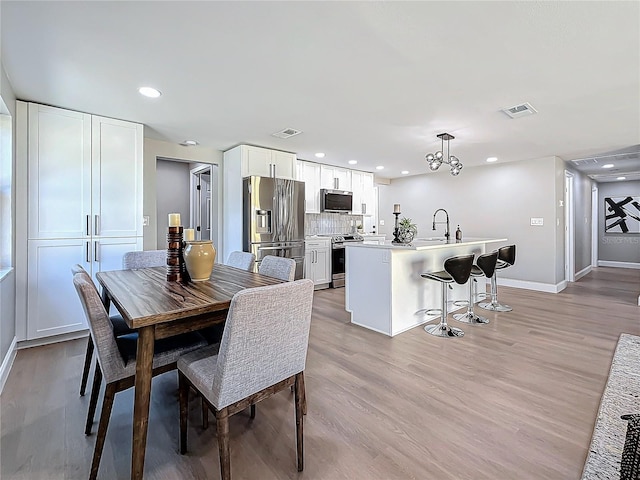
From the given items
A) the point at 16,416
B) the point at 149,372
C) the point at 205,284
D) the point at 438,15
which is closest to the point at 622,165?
the point at 438,15

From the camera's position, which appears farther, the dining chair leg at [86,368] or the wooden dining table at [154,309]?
the dining chair leg at [86,368]

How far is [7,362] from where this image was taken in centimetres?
244

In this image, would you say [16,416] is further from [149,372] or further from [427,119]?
[427,119]

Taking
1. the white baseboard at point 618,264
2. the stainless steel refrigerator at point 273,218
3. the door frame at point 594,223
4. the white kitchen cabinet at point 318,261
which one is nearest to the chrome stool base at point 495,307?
the white kitchen cabinet at point 318,261

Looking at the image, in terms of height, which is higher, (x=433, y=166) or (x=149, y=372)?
(x=433, y=166)

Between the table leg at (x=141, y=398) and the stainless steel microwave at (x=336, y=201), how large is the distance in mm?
4782

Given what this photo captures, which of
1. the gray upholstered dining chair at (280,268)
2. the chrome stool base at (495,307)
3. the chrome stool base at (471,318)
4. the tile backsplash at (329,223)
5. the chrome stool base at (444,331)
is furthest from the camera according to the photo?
the tile backsplash at (329,223)

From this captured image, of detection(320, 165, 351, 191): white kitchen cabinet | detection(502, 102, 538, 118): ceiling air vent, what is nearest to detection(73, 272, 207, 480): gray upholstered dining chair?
detection(502, 102, 538, 118): ceiling air vent

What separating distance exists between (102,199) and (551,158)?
21.7 feet

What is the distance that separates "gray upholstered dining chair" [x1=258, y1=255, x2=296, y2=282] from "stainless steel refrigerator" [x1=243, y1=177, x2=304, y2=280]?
1.99 meters

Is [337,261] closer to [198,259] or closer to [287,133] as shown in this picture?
[287,133]

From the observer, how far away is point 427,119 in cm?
337

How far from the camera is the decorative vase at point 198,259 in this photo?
1.98 metres

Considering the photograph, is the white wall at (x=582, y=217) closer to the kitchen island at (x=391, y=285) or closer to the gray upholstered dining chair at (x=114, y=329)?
the kitchen island at (x=391, y=285)
